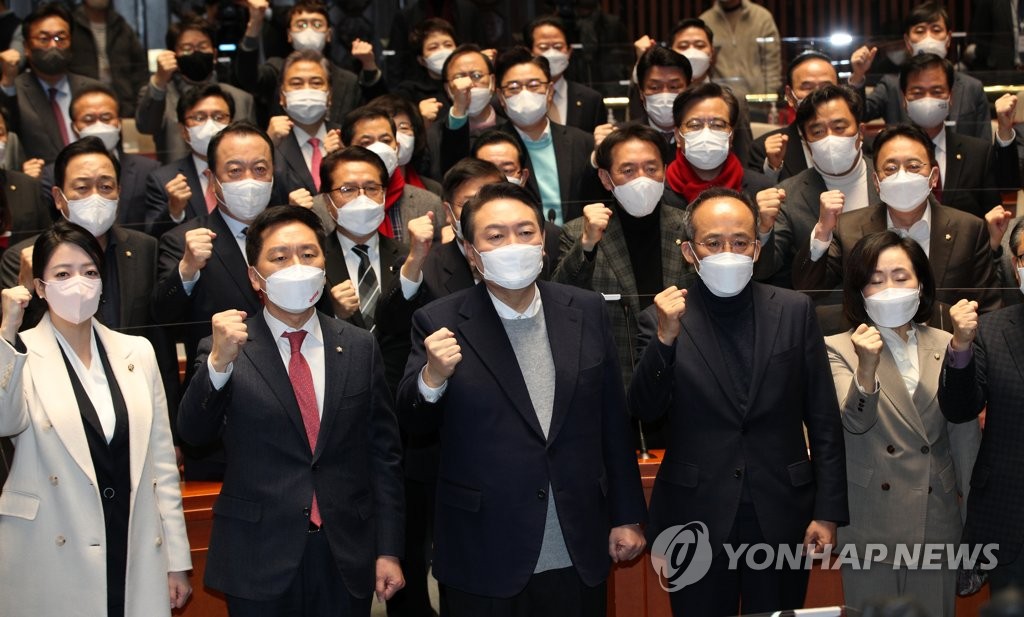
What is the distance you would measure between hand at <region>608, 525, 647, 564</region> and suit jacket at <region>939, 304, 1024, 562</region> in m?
0.94

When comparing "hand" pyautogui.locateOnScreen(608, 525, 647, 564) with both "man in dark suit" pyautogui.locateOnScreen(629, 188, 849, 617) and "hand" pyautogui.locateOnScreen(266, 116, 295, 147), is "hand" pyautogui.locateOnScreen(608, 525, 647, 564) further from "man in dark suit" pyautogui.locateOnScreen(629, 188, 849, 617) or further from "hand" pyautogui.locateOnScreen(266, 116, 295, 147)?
"hand" pyautogui.locateOnScreen(266, 116, 295, 147)

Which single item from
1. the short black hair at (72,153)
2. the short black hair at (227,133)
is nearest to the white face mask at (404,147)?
the short black hair at (227,133)

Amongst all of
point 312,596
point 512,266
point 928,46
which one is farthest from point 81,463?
point 928,46

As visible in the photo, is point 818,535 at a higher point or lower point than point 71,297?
lower

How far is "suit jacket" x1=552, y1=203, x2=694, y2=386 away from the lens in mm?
4254

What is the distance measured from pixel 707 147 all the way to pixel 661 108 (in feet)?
2.89

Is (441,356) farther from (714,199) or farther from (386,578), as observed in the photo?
(714,199)

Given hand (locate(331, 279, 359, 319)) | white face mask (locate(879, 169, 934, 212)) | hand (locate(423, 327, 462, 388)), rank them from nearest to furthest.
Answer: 1. hand (locate(423, 327, 462, 388))
2. hand (locate(331, 279, 359, 319))
3. white face mask (locate(879, 169, 934, 212))

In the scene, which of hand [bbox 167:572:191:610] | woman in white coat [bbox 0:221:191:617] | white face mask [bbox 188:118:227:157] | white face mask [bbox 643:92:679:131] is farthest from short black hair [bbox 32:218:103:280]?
white face mask [bbox 643:92:679:131]

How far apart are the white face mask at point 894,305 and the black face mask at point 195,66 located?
13.2 feet

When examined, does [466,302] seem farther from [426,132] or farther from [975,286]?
[426,132]

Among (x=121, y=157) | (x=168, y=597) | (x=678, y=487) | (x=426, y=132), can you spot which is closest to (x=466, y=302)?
(x=678, y=487)

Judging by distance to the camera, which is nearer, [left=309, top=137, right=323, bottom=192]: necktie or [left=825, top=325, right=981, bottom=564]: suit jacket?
[left=825, top=325, right=981, bottom=564]: suit jacket

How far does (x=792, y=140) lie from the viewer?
5.59 m
